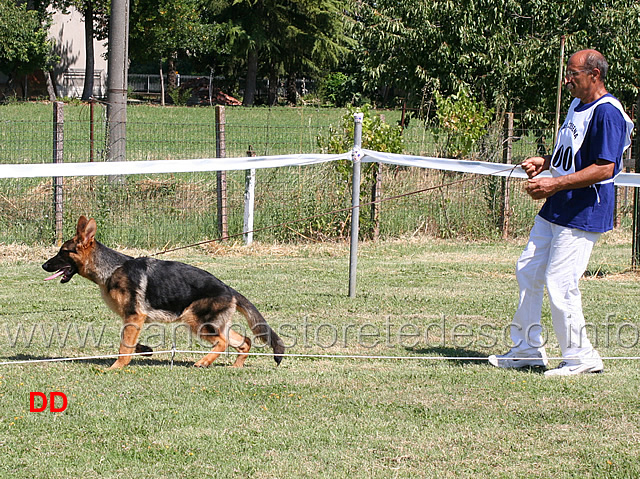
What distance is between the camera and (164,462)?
405 centimetres

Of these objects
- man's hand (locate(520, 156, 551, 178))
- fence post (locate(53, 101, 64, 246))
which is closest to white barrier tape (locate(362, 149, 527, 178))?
man's hand (locate(520, 156, 551, 178))

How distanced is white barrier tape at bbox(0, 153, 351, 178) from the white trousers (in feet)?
10.1

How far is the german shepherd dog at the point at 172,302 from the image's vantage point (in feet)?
19.1

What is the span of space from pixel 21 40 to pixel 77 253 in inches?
1612

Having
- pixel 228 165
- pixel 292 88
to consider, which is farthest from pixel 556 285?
pixel 292 88

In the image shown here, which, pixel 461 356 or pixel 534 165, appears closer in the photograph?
pixel 534 165

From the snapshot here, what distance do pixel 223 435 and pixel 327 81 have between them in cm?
5086

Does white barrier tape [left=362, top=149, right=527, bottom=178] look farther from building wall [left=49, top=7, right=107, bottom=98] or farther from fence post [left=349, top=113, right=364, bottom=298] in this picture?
building wall [left=49, top=7, right=107, bottom=98]

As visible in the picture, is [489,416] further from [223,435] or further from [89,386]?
[89,386]

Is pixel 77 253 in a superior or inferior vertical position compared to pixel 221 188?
inferior

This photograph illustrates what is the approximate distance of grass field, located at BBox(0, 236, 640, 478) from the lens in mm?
4098

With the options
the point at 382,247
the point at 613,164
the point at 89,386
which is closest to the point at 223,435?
the point at 89,386

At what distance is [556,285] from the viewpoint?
562 centimetres

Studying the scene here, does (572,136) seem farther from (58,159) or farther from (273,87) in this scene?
(273,87)
